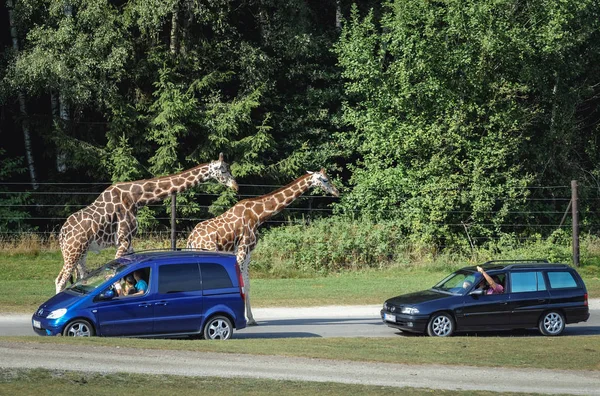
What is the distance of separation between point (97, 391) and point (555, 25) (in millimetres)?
27891

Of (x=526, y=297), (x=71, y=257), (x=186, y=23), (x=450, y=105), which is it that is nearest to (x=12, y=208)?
(x=186, y=23)

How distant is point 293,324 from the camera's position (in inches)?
834

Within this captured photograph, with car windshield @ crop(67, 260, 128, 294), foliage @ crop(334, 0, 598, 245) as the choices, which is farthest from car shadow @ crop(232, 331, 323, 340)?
foliage @ crop(334, 0, 598, 245)

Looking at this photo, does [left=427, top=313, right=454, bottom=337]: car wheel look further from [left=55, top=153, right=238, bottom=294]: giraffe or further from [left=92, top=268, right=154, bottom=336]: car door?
[left=55, top=153, right=238, bottom=294]: giraffe

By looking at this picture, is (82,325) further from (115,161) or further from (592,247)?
(592,247)

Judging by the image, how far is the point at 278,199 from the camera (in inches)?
893

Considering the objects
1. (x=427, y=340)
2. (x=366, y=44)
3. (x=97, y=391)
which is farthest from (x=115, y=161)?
(x=97, y=391)

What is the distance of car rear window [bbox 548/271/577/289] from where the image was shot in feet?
67.5

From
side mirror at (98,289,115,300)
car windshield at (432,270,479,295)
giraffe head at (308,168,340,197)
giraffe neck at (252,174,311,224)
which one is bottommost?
car windshield at (432,270,479,295)

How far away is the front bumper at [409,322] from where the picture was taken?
63.7 ft

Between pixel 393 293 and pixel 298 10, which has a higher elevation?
pixel 298 10

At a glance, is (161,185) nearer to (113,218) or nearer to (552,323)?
(113,218)

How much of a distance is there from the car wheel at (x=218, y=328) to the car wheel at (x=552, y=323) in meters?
6.90

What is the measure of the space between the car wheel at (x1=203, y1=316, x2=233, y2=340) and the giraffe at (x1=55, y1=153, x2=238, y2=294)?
4.66 metres
